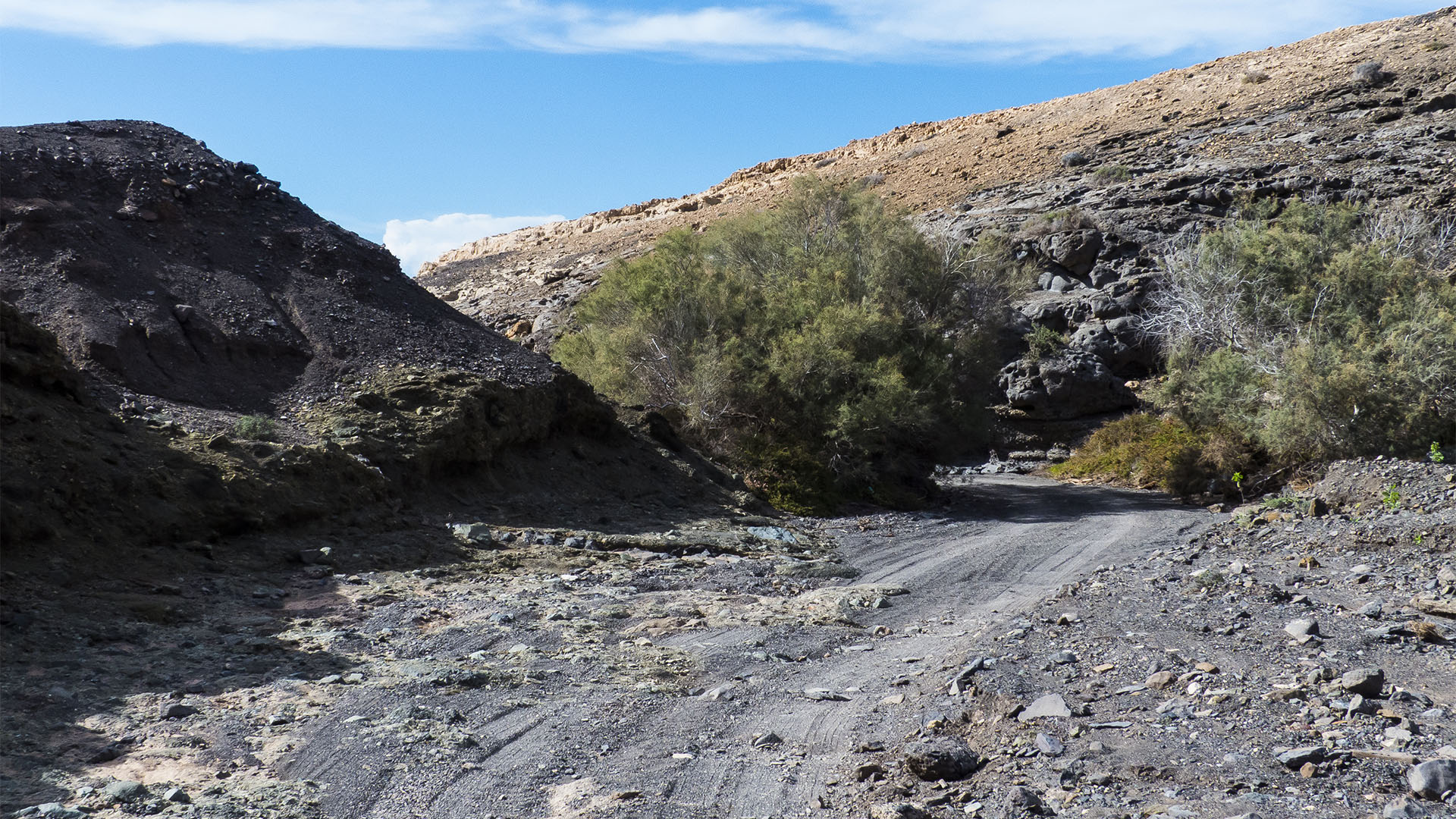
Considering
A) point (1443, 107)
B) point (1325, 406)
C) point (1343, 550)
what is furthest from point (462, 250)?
point (1343, 550)

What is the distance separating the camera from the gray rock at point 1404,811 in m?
3.96

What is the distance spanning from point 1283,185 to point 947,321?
58.8ft

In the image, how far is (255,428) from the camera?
12.3 metres

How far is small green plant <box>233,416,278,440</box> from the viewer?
1216cm

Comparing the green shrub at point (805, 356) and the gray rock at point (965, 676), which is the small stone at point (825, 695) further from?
the green shrub at point (805, 356)

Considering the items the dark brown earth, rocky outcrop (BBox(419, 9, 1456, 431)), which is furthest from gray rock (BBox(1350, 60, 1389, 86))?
the dark brown earth

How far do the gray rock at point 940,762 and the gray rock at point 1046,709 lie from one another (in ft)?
1.96

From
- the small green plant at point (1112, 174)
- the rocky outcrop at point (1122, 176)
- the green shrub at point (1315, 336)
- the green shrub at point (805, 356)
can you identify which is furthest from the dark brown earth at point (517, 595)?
the small green plant at point (1112, 174)

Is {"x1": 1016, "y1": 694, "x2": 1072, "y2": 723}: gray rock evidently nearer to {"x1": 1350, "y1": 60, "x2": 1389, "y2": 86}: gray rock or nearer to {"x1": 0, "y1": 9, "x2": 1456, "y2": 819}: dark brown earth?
{"x1": 0, "y1": 9, "x2": 1456, "y2": 819}: dark brown earth

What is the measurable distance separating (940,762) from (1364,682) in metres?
2.34

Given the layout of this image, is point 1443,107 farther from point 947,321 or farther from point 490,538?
point 490,538

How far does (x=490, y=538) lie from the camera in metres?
12.2

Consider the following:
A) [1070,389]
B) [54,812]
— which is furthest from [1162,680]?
[1070,389]

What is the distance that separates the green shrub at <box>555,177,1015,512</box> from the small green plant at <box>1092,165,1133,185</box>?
1801 cm
